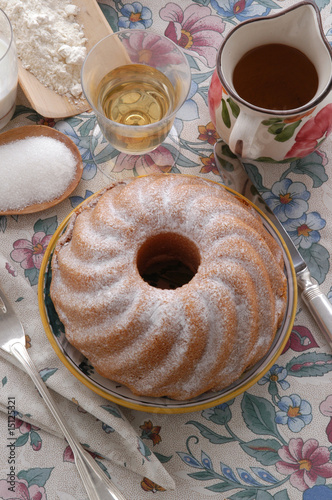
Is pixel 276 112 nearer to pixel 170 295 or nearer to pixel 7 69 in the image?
pixel 170 295

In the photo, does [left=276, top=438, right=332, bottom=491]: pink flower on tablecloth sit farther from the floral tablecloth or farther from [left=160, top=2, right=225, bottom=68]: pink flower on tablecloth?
[left=160, top=2, right=225, bottom=68]: pink flower on tablecloth

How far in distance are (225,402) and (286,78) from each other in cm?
80

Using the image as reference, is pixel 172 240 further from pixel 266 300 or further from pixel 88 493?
pixel 88 493

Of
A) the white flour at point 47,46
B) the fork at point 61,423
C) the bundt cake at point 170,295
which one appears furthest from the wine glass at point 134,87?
the fork at point 61,423

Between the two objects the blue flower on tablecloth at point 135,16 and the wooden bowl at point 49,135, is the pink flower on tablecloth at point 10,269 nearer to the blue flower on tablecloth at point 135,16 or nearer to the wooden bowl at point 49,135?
the wooden bowl at point 49,135

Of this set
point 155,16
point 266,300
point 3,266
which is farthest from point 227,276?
point 155,16

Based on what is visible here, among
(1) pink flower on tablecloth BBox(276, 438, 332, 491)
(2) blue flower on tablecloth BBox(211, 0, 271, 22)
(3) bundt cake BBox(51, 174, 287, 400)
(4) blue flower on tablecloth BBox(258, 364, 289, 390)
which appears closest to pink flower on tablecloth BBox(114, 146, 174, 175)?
(3) bundt cake BBox(51, 174, 287, 400)

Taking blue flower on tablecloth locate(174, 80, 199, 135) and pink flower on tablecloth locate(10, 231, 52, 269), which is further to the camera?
blue flower on tablecloth locate(174, 80, 199, 135)

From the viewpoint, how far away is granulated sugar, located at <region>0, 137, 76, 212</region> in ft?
4.47

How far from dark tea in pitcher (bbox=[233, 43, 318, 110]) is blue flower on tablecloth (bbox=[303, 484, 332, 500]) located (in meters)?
0.91

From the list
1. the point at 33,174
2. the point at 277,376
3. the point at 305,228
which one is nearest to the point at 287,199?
the point at 305,228

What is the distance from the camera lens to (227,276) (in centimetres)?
109

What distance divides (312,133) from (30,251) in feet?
2.52

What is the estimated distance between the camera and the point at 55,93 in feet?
4.75
